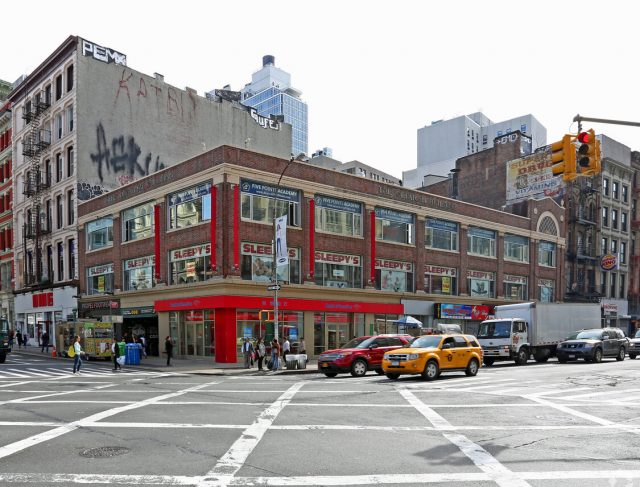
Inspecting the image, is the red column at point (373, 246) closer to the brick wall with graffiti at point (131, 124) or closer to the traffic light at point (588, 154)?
the brick wall with graffiti at point (131, 124)

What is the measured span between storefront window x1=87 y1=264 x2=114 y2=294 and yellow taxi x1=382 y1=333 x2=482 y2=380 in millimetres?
27286

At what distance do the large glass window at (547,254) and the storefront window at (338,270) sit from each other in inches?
896

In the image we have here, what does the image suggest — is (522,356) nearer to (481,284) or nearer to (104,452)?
(481,284)

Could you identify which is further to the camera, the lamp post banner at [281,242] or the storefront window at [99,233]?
the storefront window at [99,233]

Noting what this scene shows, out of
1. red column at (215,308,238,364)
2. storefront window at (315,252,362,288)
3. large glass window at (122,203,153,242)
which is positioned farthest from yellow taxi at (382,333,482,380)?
large glass window at (122,203,153,242)

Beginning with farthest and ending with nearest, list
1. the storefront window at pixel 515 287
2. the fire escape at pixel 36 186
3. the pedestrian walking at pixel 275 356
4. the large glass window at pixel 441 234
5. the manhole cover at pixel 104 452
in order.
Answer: the fire escape at pixel 36 186 < the storefront window at pixel 515 287 < the large glass window at pixel 441 234 < the pedestrian walking at pixel 275 356 < the manhole cover at pixel 104 452

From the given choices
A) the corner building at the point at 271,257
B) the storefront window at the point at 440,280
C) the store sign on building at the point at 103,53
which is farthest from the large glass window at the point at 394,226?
the store sign on building at the point at 103,53

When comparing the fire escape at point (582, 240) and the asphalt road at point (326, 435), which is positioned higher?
the fire escape at point (582, 240)

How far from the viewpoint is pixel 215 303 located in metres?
30.9

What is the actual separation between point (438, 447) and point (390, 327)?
3147 centimetres

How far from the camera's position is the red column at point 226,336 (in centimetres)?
3044

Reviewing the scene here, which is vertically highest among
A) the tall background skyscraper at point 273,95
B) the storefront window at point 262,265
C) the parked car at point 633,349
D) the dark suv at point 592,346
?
the tall background skyscraper at point 273,95

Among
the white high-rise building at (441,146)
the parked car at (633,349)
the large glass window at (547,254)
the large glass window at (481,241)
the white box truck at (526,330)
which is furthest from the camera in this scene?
the white high-rise building at (441,146)

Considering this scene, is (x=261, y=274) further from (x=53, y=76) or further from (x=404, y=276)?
(x=53, y=76)
